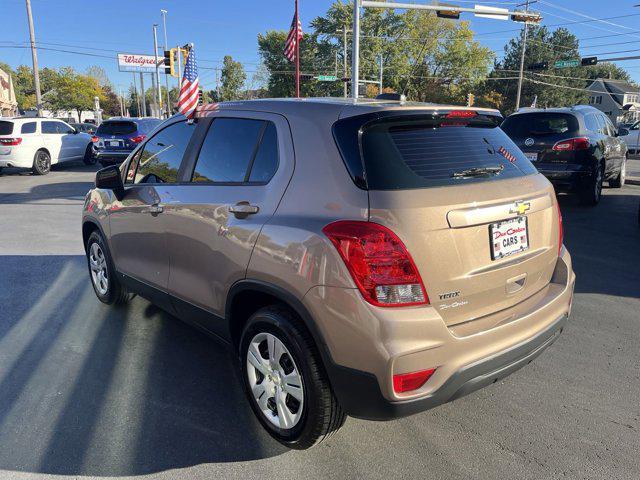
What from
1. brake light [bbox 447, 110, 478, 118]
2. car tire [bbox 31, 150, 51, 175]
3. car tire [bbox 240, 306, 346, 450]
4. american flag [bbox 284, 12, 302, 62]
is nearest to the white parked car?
car tire [bbox 31, 150, 51, 175]

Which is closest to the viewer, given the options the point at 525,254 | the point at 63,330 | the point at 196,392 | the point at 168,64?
the point at 525,254

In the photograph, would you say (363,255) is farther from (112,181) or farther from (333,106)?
(112,181)

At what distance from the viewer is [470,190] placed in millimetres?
2416

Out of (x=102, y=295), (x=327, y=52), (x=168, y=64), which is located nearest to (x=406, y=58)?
(x=327, y=52)

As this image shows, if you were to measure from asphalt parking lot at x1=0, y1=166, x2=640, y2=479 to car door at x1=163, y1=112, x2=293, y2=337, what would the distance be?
0.54 meters

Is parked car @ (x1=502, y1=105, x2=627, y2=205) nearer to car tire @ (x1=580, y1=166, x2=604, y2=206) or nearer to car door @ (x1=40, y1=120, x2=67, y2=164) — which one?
car tire @ (x1=580, y1=166, x2=604, y2=206)

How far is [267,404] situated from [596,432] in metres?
1.80

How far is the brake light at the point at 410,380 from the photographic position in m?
2.15

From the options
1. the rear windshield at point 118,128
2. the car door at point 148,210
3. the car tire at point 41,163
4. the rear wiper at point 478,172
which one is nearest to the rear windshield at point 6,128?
the car tire at point 41,163

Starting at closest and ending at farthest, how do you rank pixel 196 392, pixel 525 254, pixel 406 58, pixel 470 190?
pixel 470 190, pixel 525 254, pixel 196 392, pixel 406 58

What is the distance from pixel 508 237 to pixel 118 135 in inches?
627

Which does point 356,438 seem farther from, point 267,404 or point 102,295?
point 102,295

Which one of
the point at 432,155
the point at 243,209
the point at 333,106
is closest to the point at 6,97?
the point at 243,209

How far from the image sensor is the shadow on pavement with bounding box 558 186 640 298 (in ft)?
17.2
